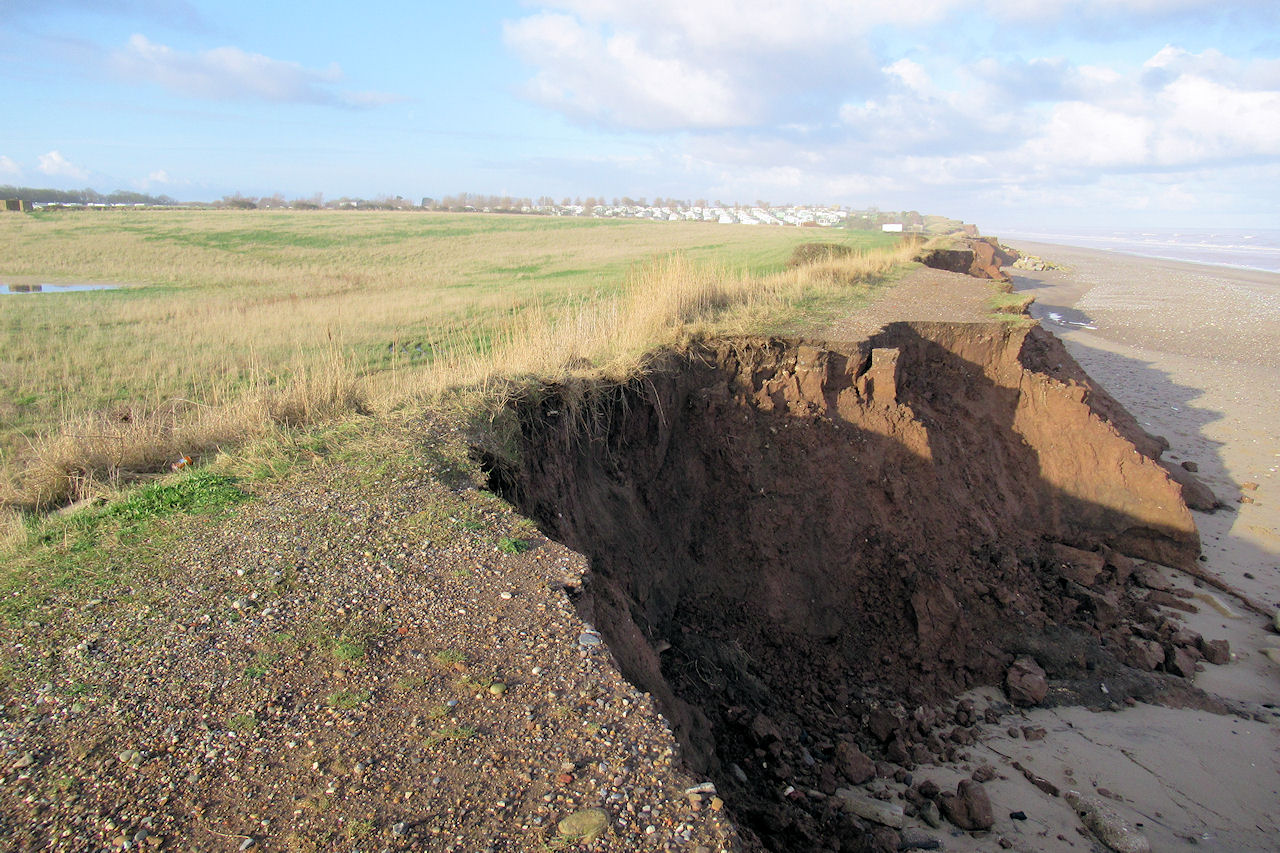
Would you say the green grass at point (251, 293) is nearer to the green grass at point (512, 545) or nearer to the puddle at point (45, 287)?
the puddle at point (45, 287)

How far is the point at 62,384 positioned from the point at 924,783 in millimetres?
14114

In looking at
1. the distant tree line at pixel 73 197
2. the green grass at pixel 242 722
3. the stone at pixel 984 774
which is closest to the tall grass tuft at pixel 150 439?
the green grass at pixel 242 722

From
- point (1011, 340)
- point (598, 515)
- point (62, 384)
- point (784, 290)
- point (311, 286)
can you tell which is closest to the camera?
point (598, 515)

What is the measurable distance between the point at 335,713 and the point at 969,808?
4030 millimetres

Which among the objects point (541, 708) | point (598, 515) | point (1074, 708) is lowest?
point (1074, 708)

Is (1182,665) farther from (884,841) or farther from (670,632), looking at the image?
(670,632)

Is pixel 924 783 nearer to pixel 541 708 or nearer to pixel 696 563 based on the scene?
pixel 696 563

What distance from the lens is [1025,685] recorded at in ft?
20.9

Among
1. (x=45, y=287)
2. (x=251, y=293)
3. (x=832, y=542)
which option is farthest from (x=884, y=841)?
(x=45, y=287)

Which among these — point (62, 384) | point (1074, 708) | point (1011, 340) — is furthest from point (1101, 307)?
point (62, 384)

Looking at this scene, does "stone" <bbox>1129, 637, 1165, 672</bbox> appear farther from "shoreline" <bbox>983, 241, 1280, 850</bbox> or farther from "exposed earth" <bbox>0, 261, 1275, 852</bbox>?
"shoreline" <bbox>983, 241, 1280, 850</bbox>

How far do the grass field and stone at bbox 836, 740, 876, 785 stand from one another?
12.4 feet

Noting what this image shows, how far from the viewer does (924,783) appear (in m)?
4.94

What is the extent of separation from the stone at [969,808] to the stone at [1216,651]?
3.93 meters
